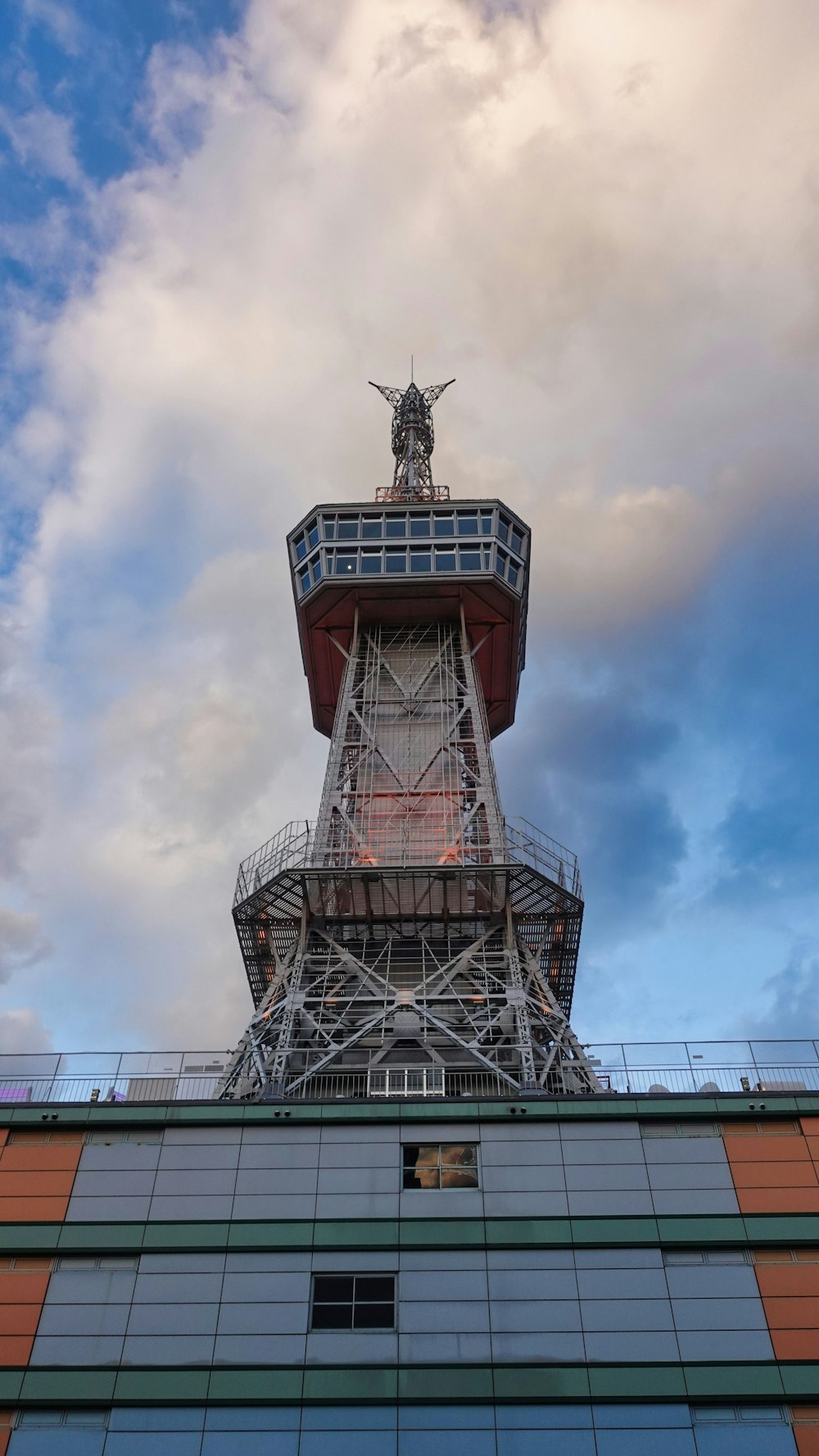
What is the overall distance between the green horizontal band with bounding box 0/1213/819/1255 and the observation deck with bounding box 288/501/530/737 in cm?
2785

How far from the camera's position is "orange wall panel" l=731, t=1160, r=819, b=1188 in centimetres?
2673

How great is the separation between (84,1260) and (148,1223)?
1685 mm

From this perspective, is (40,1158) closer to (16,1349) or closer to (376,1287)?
(16,1349)

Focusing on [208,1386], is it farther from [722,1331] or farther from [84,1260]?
[722,1331]

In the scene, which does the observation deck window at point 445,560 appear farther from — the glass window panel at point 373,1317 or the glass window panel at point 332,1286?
the glass window panel at point 373,1317

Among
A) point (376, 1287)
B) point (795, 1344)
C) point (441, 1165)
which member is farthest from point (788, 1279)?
point (376, 1287)

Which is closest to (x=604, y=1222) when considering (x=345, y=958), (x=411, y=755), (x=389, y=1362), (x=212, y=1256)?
(x=389, y=1362)

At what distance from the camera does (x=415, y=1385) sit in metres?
24.1

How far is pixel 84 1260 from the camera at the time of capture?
26.4 meters

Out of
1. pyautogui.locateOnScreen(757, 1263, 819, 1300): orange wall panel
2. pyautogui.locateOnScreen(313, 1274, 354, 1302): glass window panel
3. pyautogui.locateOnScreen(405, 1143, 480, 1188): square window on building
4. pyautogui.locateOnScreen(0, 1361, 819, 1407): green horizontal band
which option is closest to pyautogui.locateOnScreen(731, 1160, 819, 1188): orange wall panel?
pyautogui.locateOnScreen(757, 1263, 819, 1300): orange wall panel

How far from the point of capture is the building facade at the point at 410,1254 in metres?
23.8

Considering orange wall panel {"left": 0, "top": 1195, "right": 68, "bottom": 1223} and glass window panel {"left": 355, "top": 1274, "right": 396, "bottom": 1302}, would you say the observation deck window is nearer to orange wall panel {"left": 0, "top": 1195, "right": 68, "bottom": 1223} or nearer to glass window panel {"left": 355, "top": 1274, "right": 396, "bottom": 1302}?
orange wall panel {"left": 0, "top": 1195, "right": 68, "bottom": 1223}

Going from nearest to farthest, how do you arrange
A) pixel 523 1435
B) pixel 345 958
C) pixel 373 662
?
pixel 523 1435 < pixel 345 958 < pixel 373 662

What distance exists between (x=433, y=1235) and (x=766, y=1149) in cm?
860
